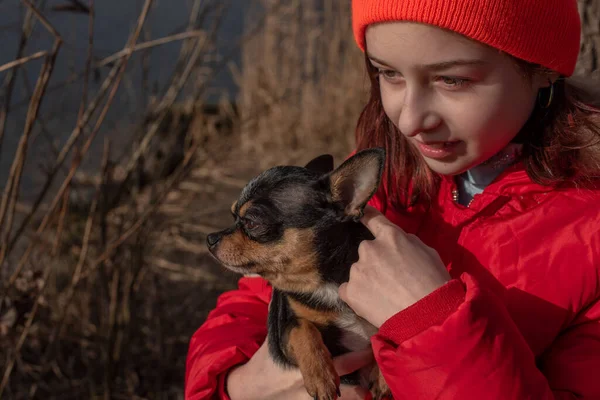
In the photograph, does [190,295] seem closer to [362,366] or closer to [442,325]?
[362,366]

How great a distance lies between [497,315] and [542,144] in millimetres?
617

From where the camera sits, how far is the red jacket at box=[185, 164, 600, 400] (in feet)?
5.04

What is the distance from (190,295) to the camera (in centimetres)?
427

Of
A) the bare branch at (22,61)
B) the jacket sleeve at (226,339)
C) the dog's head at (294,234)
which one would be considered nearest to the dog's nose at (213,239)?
the dog's head at (294,234)

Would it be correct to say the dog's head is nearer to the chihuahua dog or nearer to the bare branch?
the chihuahua dog

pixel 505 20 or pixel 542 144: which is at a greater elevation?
pixel 505 20

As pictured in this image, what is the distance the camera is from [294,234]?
2.01 metres

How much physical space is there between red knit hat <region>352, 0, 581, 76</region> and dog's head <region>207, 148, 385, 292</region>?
49 cm

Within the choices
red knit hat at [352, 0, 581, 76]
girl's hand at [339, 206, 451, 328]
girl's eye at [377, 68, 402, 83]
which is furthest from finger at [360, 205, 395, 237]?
red knit hat at [352, 0, 581, 76]

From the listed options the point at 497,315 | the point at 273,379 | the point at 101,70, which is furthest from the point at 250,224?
the point at 101,70

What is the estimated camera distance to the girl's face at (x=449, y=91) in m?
1.70

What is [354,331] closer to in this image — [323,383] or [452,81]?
[323,383]

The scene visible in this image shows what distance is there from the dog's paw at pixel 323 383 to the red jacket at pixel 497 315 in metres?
0.20

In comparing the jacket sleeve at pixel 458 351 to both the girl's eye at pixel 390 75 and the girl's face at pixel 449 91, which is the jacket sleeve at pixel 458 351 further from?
the girl's eye at pixel 390 75
